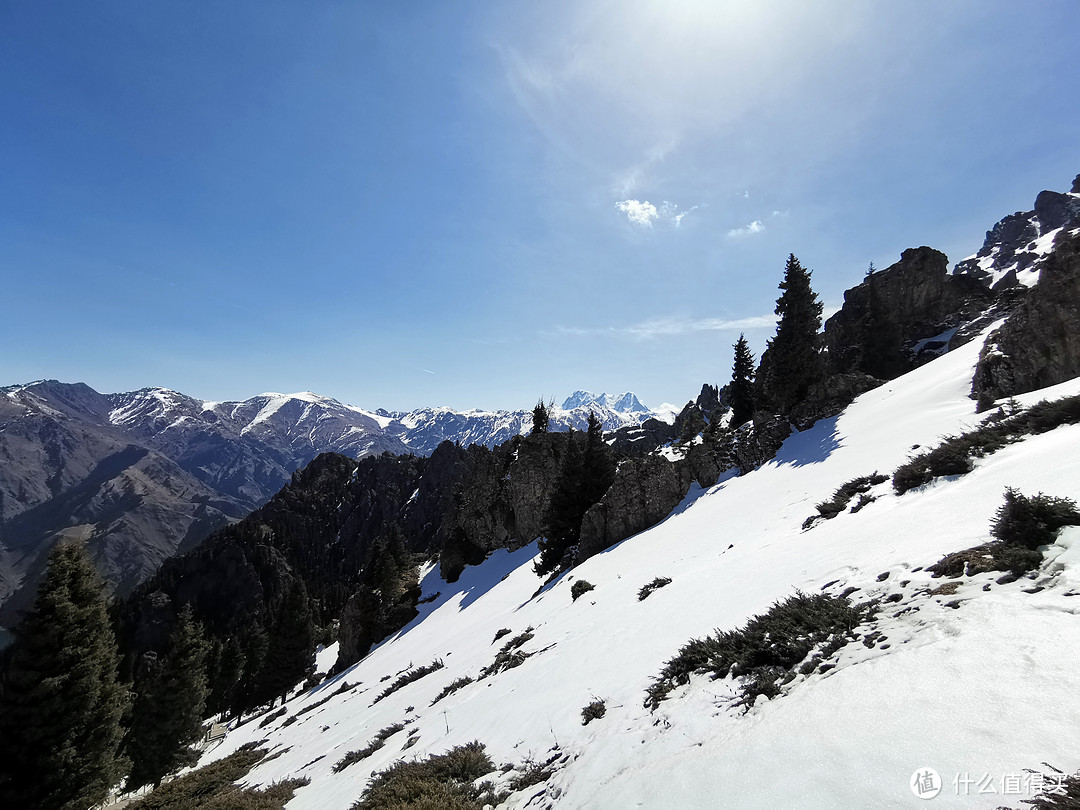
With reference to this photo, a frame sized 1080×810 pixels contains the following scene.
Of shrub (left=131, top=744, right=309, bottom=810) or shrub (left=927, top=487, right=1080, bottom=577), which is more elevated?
shrub (left=927, top=487, right=1080, bottom=577)

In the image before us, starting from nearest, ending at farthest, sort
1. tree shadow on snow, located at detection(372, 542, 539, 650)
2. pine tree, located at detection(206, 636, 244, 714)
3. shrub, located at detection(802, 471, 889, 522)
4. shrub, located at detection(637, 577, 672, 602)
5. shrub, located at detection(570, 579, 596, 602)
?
shrub, located at detection(802, 471, 889, 522)
shrub, located at detection(637, 577, 672, 602)
shrub, located at detection(570, 579, 596, 602)
tree shadow on snow, located at detection(372, 542, 539, 650)
pine tree, located at detection(206, 636, 244, 714)

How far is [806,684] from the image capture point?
5020mm

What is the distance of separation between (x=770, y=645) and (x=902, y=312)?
188 ft

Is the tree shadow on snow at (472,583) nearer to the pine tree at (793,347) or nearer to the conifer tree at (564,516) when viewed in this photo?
the conifer tree at (564,516)

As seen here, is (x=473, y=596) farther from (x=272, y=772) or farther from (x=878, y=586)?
(x=878, y=586)

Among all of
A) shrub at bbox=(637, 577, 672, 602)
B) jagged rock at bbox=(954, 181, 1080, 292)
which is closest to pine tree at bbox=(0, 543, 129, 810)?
shrub at bbox=(637, 577, 672, 602)

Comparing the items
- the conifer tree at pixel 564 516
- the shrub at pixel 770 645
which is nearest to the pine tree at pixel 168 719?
the conifer tree at pixel 564 516

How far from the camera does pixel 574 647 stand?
1109 centimetres

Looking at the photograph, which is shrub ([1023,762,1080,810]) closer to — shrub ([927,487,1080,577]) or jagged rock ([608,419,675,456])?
shrub ([927,487,1080,577])

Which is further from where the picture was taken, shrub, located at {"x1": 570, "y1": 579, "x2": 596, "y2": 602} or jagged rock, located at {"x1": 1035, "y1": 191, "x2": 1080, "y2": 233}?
jagged rock, located at {"x1": 1035, "y1": 191, "x2": 1080, "y2": 233}

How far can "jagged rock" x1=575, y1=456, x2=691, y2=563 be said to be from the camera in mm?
26953

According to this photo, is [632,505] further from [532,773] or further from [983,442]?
[532,773]

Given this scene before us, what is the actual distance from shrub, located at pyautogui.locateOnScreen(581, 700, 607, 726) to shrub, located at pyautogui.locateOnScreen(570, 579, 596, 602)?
1037 cm

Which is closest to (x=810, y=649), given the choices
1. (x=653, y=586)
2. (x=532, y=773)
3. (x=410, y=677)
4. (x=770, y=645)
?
(x=770, y=645)
